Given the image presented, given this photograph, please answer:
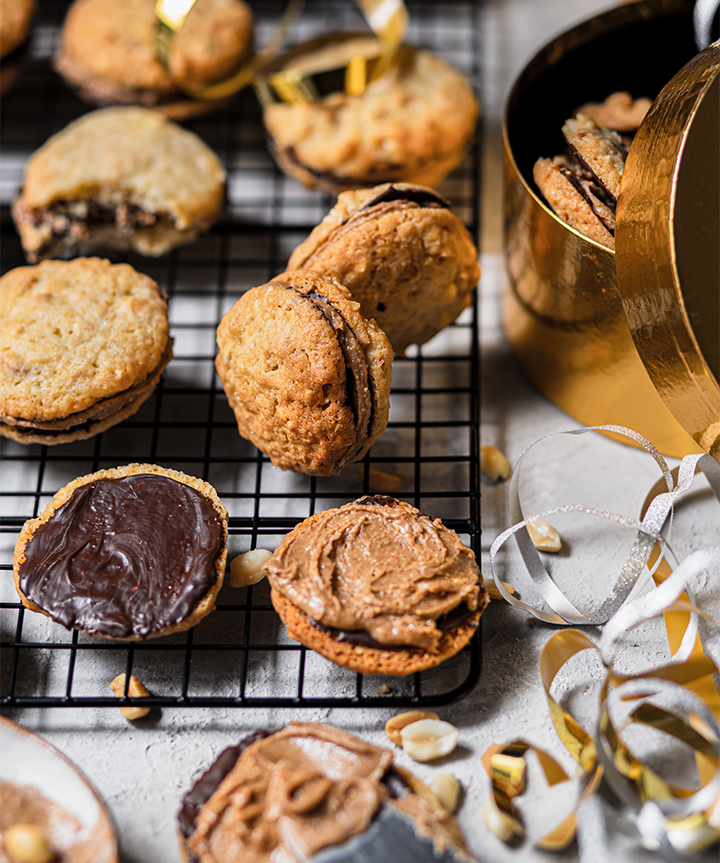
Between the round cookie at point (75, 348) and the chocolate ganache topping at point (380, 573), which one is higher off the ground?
the round cookie at point (75, 348)

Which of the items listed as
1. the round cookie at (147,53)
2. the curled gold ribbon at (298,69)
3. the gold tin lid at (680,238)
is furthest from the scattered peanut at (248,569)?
the round cookie at (147,53)

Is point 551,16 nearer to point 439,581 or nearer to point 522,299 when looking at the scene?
point 522,299

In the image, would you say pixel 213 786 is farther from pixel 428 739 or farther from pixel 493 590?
pixel 493 590

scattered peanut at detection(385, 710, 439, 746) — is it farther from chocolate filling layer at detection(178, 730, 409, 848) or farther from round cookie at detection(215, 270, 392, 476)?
round cookie at detection(215, 270, 392, 476)

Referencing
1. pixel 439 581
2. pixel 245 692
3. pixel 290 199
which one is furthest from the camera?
pixel 290 199

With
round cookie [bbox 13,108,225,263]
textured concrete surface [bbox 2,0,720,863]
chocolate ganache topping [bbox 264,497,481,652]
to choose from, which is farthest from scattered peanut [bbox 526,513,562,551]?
round cookie [bbox 13,108,225,263]

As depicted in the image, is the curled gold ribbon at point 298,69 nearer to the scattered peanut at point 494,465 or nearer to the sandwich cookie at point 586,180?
the sandwich cookie at point 586,180

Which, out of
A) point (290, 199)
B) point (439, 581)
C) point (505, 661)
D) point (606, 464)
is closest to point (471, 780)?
point (505, 661)
